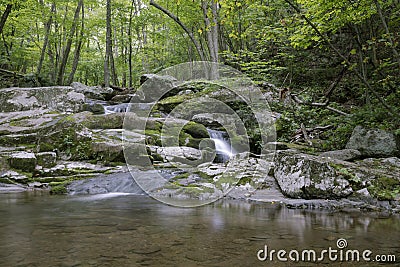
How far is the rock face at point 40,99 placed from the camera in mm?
11141

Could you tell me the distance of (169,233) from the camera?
10.8 ft

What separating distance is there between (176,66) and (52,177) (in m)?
16.3

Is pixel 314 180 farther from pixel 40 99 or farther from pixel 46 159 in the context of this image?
pixel 40 99

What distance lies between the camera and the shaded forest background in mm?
6898

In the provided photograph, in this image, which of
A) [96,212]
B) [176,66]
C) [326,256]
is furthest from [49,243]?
[176,66]

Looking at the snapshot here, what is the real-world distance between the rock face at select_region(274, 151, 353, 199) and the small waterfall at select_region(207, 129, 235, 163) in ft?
13.6

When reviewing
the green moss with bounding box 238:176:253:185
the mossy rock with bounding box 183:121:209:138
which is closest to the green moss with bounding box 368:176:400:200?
the green moss with bounding box 238:176:253:185

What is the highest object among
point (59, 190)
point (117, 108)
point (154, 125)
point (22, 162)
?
point (117, 108)

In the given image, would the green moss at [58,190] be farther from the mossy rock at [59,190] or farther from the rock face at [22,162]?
the rock face at [22,162]

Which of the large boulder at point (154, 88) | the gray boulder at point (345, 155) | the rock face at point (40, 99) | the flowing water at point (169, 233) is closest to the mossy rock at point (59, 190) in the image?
the flowing water at point (169, 233)

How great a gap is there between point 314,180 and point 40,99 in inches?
400

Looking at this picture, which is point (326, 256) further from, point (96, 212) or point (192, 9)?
point (192, 9)

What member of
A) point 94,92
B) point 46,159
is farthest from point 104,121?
point 94,92

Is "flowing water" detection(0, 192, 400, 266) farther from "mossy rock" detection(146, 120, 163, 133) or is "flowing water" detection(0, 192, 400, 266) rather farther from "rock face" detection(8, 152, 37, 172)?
"mossy rock" detection(146, 120, 163, 133)
